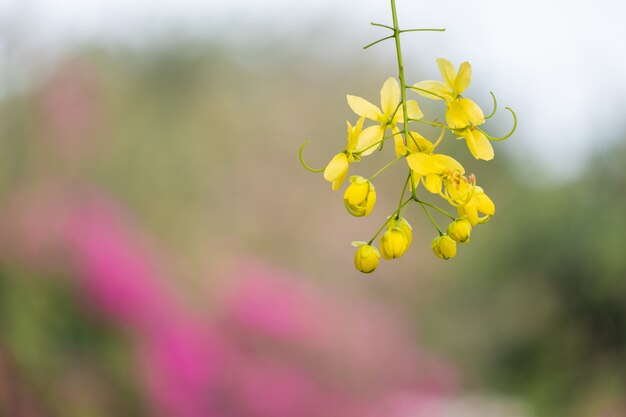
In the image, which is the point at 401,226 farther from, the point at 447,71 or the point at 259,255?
the point at 259,255

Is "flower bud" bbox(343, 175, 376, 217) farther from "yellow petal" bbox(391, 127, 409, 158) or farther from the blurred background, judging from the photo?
the blurred background

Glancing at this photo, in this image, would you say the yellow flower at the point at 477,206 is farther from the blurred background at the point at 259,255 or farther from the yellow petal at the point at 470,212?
the blurred background at the point at 259,255

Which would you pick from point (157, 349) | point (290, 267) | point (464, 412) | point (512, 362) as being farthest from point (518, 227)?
point (157, 349)

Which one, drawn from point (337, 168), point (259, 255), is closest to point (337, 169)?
point (337, 168)

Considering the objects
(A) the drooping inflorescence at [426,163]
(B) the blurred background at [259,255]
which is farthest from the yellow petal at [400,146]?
(B) the blurred background at [259,255]

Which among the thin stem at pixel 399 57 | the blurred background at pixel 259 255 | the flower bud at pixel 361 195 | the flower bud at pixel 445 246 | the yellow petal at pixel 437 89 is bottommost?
the flower bud at pixel 361 195

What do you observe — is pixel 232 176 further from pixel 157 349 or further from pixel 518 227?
pixel 518 227

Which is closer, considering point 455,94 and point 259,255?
point 455,94
